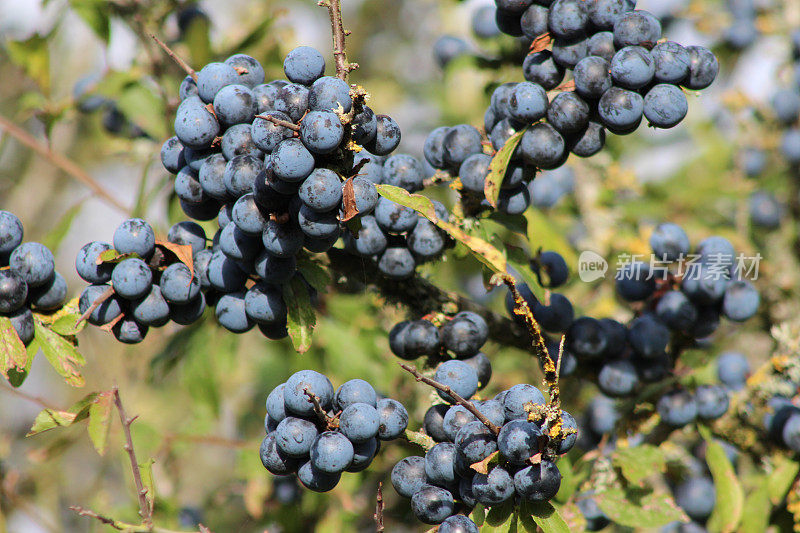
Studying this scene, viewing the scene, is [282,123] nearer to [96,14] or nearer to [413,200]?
[413,200]

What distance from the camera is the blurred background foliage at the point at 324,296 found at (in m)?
2.44

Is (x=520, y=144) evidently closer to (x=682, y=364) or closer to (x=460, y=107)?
(x=682, y=364)

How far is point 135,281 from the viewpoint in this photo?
1.38 meters

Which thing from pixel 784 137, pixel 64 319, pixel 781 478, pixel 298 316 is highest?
pixel 784 137

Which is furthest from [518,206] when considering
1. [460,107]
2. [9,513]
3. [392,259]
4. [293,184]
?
[9,513]

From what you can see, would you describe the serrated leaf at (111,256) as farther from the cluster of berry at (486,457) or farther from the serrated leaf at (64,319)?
the cluster of berry at (486,457)

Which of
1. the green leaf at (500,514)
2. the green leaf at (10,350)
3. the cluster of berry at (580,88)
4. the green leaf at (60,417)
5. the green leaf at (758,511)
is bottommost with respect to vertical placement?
the green leaf at (60,417)

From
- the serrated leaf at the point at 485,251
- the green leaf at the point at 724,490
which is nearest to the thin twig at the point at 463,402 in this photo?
the serrated leaf at the point at 485,251

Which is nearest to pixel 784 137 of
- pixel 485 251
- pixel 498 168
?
pixel 498 168

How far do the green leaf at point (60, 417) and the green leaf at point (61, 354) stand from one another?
7 centimetres

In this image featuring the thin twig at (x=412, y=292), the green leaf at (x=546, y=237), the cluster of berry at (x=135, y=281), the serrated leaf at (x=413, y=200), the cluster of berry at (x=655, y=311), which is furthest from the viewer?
the green leaf at (x=546, y=237)

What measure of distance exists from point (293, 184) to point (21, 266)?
687mm

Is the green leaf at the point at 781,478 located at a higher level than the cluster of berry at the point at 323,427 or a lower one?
higher

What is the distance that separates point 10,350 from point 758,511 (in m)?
2.02
